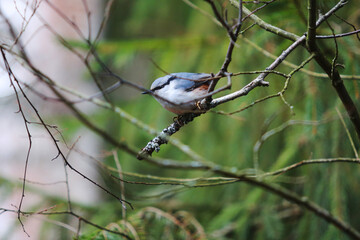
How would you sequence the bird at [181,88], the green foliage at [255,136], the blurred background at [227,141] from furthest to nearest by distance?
the green foliage at [255,136] < the blurred background at [227,141] < the bird at [181,88]

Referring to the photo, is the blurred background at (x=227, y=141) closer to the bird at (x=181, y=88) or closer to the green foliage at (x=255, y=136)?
the green foliage at (x=255, y=136)

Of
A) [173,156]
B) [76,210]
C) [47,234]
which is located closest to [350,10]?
[173,156]

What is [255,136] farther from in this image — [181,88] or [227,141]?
[181,88]

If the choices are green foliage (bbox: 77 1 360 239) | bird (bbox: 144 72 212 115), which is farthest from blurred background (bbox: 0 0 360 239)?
bird (bbox: 144 72 212 115)

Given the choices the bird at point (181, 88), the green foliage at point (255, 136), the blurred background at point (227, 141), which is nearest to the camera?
the bird at point (181, 88)

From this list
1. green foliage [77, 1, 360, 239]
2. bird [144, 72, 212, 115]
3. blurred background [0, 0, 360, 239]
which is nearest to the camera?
bird [144, 72, 212, 115]

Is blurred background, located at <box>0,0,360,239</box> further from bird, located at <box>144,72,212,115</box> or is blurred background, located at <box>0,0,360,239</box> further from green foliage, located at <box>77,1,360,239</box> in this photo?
bird, located at <box>144,72,212,115</box>

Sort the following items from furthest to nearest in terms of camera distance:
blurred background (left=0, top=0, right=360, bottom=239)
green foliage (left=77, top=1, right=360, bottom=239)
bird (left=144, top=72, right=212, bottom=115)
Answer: green foliage (left=77, top=1, right=360, bottom=239) < blurred background (left=0, top=0, right=360, bottom=239) < bird (left=144, top=72, right=212, bottom=115)

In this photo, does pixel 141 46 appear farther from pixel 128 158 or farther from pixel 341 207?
pixel 341 207

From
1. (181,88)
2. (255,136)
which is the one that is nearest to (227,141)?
(255,136)

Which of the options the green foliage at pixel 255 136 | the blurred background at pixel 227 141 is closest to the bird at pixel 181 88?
the blurred background at pixel 227 141

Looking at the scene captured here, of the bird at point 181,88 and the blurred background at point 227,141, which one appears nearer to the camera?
the bird at point 181,88

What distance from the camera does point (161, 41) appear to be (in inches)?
104

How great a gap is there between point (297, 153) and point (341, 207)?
1.18ft
